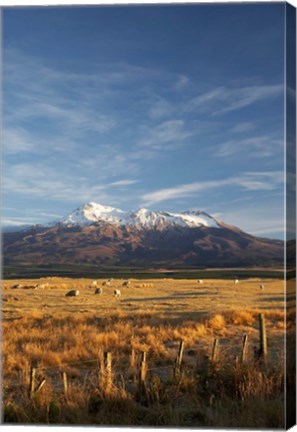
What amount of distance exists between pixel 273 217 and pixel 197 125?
4.66 ft

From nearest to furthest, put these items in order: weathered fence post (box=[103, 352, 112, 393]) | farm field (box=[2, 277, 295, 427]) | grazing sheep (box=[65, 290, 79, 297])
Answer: farm field (box=[2, 277, 295, 427]) < weathered fence post (box=[103, 352, 112, 393]) < grazing sheep (box=[65, 290, 79, 297])

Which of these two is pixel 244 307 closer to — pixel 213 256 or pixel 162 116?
pixel 213 256

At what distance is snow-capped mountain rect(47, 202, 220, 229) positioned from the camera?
6652mm

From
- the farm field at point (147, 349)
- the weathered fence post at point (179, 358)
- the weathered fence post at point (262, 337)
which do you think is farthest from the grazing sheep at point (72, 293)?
the weathered fence post at point (262, 337)

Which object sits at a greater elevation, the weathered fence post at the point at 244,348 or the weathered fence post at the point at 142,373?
the weathered fence post at the point at 244,348

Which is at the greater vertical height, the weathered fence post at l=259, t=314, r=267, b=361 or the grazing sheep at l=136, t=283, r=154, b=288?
the grazing sheep at l=136, t=283, r=154, b=288

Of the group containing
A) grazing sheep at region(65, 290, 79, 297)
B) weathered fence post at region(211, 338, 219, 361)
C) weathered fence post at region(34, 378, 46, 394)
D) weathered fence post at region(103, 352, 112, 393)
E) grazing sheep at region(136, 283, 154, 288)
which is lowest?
weathered fence post at region(34, 378, 46, 394)

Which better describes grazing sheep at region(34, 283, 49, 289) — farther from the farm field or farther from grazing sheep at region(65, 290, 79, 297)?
grazing sheep at region(65, 290, 79, 297)

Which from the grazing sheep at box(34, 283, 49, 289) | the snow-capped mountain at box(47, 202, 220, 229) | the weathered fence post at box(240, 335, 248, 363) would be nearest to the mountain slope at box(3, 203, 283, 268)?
the snow-capped mountain at box(47, 202, 220, 229)

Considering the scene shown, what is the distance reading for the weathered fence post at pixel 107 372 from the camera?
6349 mm

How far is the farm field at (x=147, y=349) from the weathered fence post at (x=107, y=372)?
0.05 metres

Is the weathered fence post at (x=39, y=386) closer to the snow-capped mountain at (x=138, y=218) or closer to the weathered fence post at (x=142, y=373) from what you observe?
the weathered fence post at (x=142, y=373)

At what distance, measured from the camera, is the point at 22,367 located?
6.68 m

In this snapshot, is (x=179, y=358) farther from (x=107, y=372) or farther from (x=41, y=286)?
(x=41, y=286)
